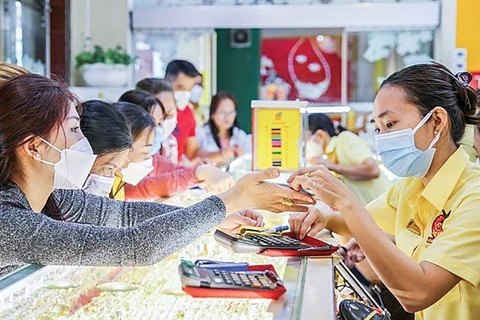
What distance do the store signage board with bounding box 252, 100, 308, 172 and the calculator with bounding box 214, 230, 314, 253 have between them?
1343 mm

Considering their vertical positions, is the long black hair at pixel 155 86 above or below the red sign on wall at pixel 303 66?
below

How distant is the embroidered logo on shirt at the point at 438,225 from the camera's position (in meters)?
1.98

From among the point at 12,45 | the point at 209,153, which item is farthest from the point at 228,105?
the point at 12,45

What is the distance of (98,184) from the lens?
7.78 feet

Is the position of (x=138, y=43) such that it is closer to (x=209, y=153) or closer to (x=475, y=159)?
(x=209, y=153)

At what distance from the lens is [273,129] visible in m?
3.28

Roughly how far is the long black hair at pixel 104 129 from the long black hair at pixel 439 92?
2.99 feet

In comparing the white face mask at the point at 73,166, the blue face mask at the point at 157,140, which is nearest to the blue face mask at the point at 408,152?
the white face mask at the point at 73,166

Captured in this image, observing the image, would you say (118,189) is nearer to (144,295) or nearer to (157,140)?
(157,140)

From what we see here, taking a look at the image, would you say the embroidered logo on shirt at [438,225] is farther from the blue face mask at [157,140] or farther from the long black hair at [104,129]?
the blue face mask at [157,140]

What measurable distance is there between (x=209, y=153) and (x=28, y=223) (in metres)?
4.21

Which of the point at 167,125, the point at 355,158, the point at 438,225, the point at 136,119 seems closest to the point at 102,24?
the point at 167,125

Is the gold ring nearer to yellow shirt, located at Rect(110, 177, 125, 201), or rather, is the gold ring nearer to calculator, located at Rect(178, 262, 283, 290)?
Answer: calculator, located at Rect(178, 262, 283, 290)

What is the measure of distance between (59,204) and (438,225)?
3.51 feet
